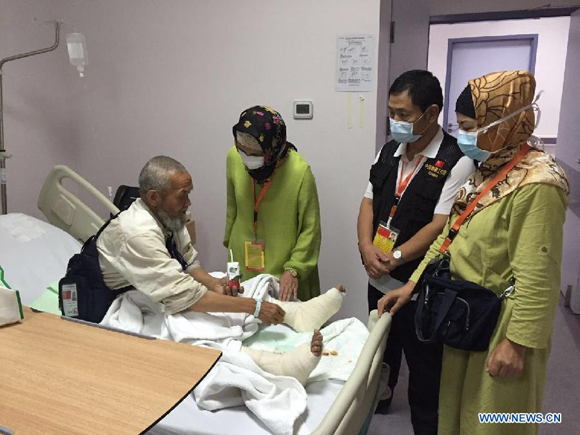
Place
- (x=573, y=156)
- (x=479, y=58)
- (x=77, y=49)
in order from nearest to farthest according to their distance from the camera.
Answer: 1. (x=77, y=49)
2. (x=573, y=156)
3. (x=479, y=58)

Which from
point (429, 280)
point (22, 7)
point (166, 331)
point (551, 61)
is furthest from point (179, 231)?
point (551, 61)

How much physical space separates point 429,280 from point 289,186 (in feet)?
3.07

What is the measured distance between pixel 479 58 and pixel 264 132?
5.38 meters

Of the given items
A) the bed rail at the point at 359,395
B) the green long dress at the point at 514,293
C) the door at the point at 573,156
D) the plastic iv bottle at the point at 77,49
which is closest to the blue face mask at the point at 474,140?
the green long dress at the point at 514,293

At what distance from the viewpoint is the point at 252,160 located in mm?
2209

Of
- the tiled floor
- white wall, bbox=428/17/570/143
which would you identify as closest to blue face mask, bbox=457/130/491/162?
the tiled floor

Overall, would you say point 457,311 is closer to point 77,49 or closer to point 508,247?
point 508,247

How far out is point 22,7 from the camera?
3.01m

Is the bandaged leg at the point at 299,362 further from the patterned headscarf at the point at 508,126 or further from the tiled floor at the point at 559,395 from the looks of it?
the tiled floor at the point at 559,395

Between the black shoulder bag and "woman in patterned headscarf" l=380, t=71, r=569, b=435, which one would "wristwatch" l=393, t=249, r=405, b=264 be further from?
the black shoulder bag

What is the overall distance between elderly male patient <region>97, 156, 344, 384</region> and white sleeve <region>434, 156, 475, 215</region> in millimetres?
742

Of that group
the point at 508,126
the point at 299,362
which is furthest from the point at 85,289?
the point at 508,126

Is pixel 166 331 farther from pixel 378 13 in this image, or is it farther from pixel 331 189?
pixel 378 13

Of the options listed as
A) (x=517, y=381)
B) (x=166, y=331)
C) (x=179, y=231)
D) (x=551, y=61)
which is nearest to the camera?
(x=517, y=381)
